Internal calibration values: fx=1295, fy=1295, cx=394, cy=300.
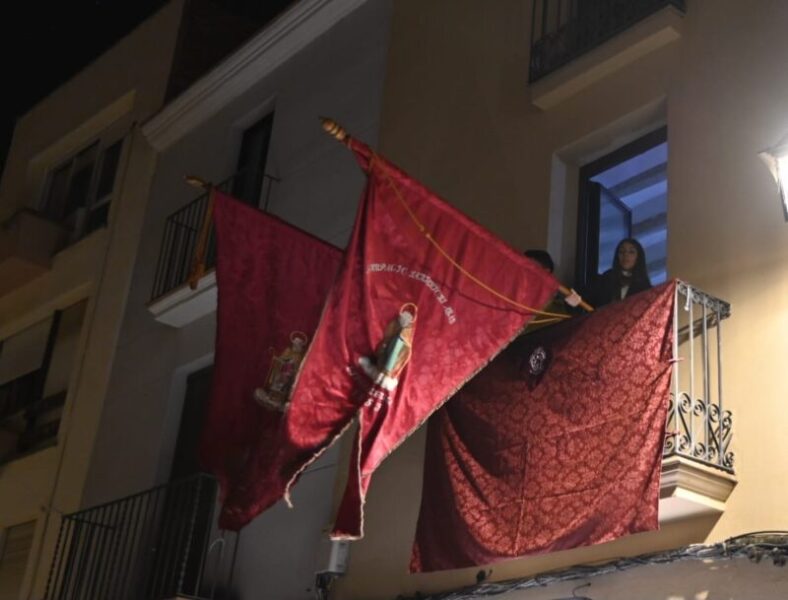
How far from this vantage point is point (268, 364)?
859 centimetres

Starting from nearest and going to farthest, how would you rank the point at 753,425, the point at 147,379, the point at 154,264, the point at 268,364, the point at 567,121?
the point at 753,425 → the point at 268,364 → the point at 567,121 → the point at 147,379 → the point at 154,264

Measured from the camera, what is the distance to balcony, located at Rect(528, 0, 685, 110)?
29.3 ft

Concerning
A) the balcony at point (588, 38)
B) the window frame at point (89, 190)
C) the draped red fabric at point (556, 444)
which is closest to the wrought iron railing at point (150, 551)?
the draped red fabric at point (556, 444)

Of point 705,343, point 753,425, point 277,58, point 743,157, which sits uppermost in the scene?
point 277,58

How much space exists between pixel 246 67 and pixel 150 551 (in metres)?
5.26

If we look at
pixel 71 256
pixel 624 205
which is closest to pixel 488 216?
pixel 624 205

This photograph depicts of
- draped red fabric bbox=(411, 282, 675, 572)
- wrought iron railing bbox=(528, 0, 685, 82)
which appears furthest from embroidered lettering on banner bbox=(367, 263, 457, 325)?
wrought iron railing bbox=(528, 0, 685, 82)

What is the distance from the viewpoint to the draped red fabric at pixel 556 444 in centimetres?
723

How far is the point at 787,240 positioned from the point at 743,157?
767mm

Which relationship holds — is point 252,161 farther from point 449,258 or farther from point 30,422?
point 449,258

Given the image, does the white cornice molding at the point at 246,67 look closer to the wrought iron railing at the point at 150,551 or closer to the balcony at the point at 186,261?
the balcony at the point at 186,261

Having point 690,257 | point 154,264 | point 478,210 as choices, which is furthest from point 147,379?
point 690,257

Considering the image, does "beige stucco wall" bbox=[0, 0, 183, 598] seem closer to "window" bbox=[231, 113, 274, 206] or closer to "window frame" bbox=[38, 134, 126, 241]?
"window frame" bbox=[38, 134, 126, 241]

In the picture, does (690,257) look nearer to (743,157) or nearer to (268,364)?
(743,157)
